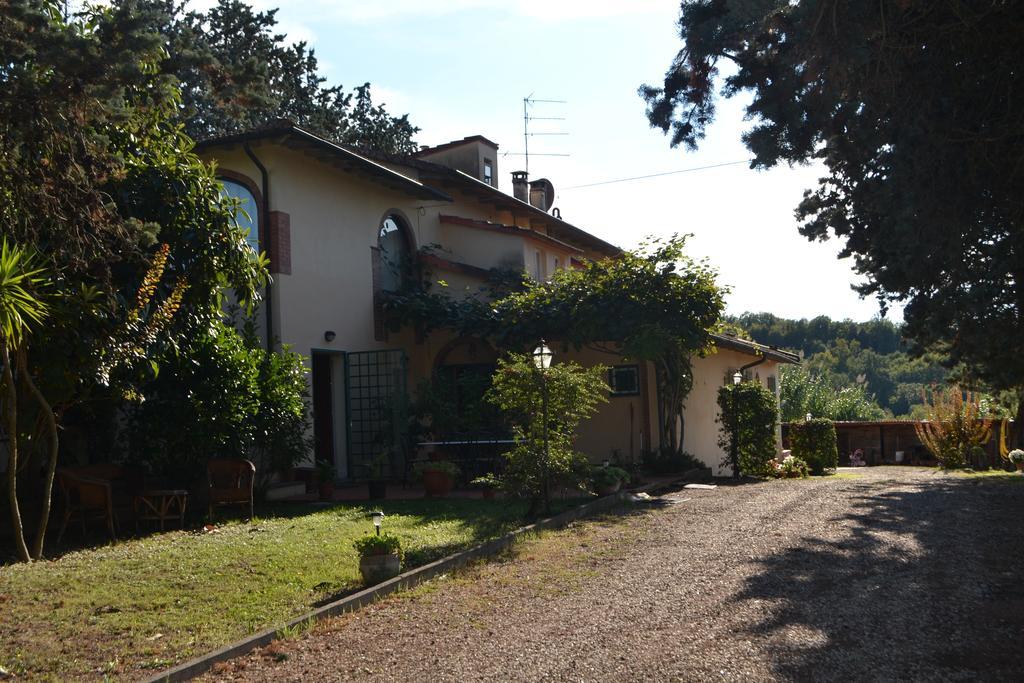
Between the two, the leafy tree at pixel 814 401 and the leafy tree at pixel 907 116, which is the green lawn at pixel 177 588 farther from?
the leafy tree at pixel 814 401

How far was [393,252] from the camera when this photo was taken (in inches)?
780

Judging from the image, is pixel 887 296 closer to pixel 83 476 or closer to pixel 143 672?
pixel 83 476

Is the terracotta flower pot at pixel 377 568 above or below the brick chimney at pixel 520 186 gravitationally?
below

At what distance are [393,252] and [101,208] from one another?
11.6 m

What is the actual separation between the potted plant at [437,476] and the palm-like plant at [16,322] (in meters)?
6.35

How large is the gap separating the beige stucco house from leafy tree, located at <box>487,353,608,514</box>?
5.18 m

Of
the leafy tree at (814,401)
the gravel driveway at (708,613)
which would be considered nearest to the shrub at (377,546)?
the gravel driveway at (708,613)

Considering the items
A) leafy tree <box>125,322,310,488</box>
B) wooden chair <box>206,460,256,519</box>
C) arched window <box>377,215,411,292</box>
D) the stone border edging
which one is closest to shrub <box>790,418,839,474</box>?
arched window <box>377,215,411,292</box>

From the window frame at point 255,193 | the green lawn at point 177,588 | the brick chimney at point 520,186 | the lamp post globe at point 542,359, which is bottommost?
the green lawn at point 177,588

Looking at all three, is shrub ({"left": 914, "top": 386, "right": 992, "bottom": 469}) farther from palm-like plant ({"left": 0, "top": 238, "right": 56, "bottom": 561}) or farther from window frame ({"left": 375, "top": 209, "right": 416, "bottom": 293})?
palm-like plant ({"left": 0, "top": 238, "right": 56, "bottom": 561})

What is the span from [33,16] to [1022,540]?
1013 centimetres

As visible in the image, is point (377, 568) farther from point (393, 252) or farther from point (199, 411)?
point (393, 252)

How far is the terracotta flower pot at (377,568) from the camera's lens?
26.7ft

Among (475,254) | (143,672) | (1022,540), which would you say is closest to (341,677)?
(143,672)
